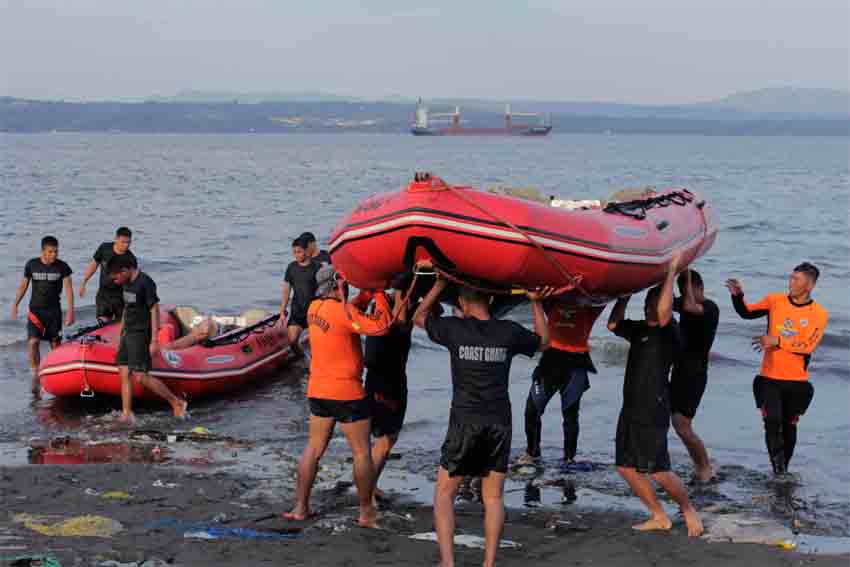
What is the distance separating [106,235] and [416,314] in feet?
90.5

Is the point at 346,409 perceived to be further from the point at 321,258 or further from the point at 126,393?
the point at 321,258

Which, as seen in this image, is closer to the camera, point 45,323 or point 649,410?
point 649,410

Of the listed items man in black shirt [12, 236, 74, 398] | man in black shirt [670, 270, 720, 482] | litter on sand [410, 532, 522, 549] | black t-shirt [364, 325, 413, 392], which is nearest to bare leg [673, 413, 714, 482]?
man in black shirt [670, 270, 720, 482]

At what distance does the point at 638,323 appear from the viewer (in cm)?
713

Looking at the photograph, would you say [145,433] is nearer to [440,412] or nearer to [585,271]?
[440,412]

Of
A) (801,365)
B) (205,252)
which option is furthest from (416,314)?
(205,252)

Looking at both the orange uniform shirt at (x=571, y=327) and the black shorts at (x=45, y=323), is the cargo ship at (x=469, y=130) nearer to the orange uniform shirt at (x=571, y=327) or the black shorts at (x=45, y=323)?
the black shorts at (x=45, y=323)

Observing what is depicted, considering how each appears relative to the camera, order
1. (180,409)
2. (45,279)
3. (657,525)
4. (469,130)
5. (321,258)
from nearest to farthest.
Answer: (657,525) → (180,409) → (45,279) → (321,258) → (469,130)

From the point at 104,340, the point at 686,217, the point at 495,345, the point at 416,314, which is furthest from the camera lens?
the point at 104,340

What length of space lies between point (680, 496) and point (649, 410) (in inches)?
22.0

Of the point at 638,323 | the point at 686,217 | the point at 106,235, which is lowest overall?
the point at 106,235

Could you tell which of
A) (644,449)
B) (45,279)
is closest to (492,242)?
(644,449)

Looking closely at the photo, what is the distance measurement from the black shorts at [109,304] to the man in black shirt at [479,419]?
265 inches

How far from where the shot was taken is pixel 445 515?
616 centimetres
